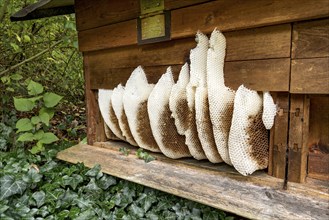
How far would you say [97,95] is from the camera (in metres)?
2.79

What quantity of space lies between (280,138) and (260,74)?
390mm

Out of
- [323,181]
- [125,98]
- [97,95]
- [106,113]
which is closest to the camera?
[323,181]

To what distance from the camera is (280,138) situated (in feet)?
5.64

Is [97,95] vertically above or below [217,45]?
below

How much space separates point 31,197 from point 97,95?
1082 mm

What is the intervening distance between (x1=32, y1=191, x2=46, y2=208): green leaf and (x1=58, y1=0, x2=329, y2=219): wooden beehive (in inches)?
19.8

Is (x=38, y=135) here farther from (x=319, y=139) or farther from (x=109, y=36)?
(x=319, y=139)

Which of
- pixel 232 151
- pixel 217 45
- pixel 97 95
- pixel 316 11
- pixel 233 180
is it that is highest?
pixel 316 11

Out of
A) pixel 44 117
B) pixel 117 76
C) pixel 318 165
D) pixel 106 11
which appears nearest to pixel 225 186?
pixel 318 165

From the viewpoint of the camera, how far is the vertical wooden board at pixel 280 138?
5.51ft

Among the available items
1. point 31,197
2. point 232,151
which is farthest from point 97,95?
point 232,151

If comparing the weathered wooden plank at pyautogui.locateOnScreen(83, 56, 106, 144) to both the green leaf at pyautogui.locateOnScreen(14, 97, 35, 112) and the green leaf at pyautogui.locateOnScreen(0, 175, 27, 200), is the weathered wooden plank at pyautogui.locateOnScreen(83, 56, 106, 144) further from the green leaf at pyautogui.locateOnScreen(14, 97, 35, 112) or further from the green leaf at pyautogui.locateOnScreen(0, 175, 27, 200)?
the green leaf at pyautogui.locateOnScreen(0, 175, 27, 200)

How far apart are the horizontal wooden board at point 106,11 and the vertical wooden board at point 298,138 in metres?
0.95

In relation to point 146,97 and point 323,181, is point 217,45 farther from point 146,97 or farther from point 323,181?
point 323,181
